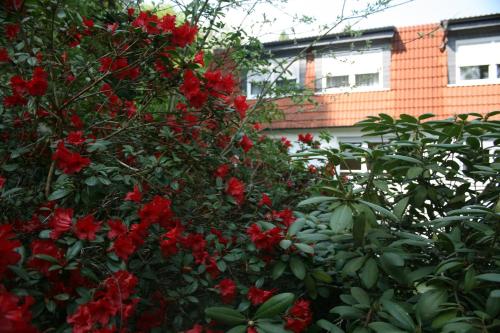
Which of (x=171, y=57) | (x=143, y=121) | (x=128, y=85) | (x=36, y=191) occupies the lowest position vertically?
(x=36, y=191)

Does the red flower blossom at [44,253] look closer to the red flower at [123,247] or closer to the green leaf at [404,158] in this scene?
the red flower at [123,247]

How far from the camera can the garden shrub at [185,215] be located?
1087mm

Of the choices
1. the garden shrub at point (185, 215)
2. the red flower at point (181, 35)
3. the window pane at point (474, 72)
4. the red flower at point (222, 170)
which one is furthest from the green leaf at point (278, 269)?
the window pane at point (474, 72)

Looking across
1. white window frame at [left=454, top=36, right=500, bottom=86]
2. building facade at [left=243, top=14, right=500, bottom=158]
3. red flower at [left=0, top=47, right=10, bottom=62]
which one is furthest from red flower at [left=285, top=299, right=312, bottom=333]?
white window frame at [left=454, top=36, right=500, bottom=86]

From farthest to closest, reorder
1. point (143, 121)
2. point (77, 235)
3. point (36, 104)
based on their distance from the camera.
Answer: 1. point (143, 121)
2. point (36, 104)
3. point (77, 235)

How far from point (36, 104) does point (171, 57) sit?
506 millimetres

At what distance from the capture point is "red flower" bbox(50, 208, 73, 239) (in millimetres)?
1058

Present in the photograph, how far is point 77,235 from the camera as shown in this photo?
1.06m

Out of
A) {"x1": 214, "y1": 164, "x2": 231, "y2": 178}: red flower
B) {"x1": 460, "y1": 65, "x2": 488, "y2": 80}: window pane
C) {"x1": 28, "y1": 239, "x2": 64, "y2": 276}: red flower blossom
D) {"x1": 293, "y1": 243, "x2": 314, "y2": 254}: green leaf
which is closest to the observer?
{"x1": 28, "y1": 239, "x2": 64, "y2": 276}: red flower blossom

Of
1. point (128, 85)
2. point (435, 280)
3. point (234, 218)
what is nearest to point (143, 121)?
point (128, 85)

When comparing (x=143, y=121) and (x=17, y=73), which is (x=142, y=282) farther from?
(x=17, y=73)

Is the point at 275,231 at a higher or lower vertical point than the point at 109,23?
lower

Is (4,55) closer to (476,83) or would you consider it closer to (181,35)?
(181,35)

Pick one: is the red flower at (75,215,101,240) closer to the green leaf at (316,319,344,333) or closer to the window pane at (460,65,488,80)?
the green leaf at (316,319,344,333)
